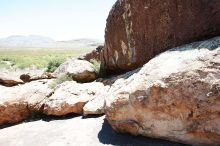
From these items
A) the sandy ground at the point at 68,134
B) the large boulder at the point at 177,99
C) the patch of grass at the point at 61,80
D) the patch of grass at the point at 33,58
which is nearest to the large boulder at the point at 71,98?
the sandy ground at the point at 68,134

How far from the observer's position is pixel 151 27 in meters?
7.41

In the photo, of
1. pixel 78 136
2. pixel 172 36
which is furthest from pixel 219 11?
pixel 78 136

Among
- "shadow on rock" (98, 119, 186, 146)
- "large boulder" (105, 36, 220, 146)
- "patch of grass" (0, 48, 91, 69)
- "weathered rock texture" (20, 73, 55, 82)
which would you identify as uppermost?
"large boulder" (105, 36, 220, 146)

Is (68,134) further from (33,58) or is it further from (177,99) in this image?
(33,58)

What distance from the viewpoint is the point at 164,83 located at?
17.8ft

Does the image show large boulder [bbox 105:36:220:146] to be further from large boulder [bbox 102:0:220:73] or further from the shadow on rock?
large boulder [bbox 102:0:220:73]

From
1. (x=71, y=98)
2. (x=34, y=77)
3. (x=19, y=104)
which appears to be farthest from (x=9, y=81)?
(x=71, y=98)

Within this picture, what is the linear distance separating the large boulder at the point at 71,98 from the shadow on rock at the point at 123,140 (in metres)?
1.38

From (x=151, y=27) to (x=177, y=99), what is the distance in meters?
2.59

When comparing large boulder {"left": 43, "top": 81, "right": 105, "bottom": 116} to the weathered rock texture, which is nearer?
large boulder {"left": 43, "top": 81, "right": 105, "bottom": 116}

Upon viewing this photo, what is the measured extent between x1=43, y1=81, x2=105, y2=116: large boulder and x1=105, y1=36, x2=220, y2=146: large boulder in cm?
193

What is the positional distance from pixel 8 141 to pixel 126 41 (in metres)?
3.68

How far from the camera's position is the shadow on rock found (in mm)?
5669

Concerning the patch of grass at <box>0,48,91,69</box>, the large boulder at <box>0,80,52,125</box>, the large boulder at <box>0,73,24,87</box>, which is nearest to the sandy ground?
the large boulder at <box>0,80,52,125</box>
